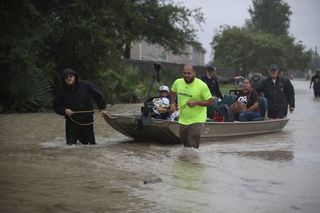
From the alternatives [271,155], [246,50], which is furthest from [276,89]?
[246,50]

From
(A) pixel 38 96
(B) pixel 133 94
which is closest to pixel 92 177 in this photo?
(A) pixel 38 96

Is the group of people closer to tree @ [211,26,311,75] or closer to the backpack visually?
the backpack

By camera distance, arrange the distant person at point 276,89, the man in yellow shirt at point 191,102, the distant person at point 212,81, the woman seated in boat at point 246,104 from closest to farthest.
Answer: the man in yellow shirt at point 191,102
the distant person at point 212,81
the woman seated in boat at point 246,104
the distant person at point 276,89

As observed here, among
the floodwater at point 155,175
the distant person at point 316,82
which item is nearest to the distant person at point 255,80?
the floodwater at point 155,175

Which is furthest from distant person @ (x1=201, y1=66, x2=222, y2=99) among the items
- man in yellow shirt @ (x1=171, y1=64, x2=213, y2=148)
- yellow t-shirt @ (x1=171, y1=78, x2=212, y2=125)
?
yellow t-shirt @ (x1=171, y1=78, x2=212, y2=125)

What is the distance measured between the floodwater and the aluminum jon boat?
0.73 feet

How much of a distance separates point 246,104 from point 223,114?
1146 mm

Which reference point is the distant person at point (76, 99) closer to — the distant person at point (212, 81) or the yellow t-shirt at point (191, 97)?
the yellow t-shirt at point (191, 97)

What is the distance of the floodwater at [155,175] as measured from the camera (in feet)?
24.1

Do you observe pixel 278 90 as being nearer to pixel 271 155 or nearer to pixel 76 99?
pixel 271 155

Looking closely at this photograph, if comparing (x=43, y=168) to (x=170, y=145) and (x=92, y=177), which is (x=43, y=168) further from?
(x=170, y=145)

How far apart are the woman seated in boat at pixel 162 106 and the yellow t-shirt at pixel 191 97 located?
2331mm

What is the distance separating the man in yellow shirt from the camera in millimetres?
11000

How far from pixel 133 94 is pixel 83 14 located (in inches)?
245
